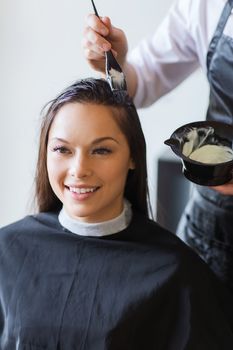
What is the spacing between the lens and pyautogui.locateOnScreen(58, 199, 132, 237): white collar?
1.18m

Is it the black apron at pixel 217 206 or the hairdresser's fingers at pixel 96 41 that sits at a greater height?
the hairdresser's fingers at pixel 96 41

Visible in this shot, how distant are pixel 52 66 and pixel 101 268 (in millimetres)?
935

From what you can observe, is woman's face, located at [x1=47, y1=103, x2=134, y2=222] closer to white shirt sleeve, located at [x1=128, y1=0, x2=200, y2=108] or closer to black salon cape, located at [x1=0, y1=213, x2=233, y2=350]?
black salon cape, located at [x1=0, y1=213, x2=233, y2=350]

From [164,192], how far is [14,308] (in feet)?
2.87

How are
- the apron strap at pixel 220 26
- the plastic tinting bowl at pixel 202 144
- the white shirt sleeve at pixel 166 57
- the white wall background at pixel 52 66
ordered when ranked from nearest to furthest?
the plastic tinting bowl at pixel 202 144, the apron strap at pixel 220 26, the white shirt sleeve at pixel 166 57, the white wall background at pixel 52 66

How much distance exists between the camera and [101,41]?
1.08 meters

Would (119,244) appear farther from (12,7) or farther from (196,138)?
(12,7)

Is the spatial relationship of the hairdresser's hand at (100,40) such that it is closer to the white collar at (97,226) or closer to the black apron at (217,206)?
the black apron at (217,206)

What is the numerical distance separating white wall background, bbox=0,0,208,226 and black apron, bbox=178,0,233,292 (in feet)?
1.64

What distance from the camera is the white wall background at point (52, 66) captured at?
1688 mm

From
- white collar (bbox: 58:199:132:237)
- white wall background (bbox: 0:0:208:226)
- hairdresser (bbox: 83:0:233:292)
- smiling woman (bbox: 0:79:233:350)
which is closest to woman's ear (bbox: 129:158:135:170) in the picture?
smiling woman (bbox: 0:79:233:350)

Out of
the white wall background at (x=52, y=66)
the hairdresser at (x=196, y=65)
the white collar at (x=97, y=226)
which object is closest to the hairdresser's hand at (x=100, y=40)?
the hairdresser at (x=196, y=65)

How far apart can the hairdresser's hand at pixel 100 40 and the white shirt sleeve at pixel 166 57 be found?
205 millimetres

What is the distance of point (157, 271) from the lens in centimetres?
112
